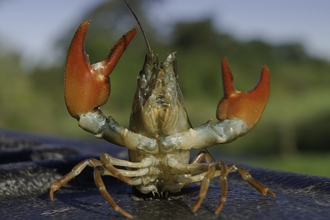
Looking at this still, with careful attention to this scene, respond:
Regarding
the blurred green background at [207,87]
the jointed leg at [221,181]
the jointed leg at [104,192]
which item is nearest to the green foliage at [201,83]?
the blurred green background at [207,87]

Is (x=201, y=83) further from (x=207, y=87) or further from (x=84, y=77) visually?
(x=84, y=77)

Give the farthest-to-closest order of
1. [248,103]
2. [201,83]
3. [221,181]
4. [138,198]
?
[201,83], [248,103], [138,198], [221,181]

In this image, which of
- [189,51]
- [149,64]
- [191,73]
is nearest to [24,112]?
[191,73]

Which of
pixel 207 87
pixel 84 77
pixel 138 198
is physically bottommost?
pixel 138 198

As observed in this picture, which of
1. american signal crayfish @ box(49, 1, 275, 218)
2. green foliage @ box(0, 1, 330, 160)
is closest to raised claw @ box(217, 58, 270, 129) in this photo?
american signal crayfish @ box(49, 1, 275, 218)

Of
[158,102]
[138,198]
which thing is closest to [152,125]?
[158,102]

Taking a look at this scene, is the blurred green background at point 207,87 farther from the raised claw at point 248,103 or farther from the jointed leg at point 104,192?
the jointed leg at point 104,192
